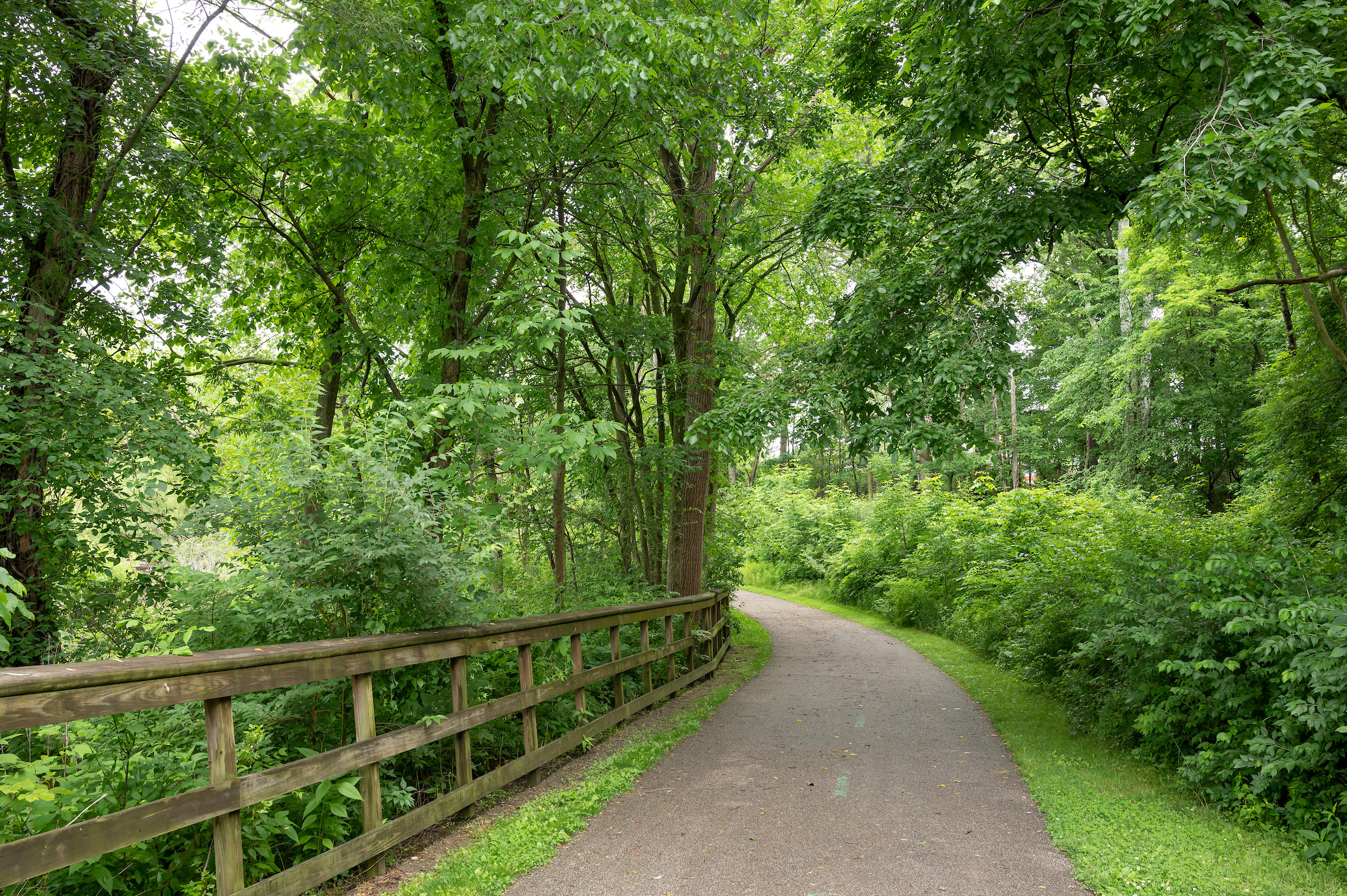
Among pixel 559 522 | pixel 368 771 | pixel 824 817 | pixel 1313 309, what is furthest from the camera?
pixel 559 522

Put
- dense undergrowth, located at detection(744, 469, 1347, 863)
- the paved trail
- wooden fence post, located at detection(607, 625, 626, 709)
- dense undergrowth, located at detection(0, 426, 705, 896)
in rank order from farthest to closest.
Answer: wooden fence post, located at detection(607, 625, 626, 709) < dense undergrowth, located at detection(744, 469, 1347, 863) < the paved trail < dense undergrowth, located at detection(0, 426, 705, 896)

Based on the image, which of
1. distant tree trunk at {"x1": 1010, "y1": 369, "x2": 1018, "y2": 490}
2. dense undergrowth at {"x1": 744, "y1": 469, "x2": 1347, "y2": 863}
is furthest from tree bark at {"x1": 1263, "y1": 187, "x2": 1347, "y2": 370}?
distant tree trunk at {"x1": 1010, "y1": 369, "x2": 1018, "y2": 490}

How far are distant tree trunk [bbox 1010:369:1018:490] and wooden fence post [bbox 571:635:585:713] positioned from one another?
27205 mm

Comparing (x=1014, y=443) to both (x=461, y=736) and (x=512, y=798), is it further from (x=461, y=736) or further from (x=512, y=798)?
(x=461, y=736)

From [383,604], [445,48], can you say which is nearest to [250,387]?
[445,48]

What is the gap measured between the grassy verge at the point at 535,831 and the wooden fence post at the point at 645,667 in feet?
3.19

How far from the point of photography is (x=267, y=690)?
342 cm

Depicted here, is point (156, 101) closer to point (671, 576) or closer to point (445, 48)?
point (445, 48)

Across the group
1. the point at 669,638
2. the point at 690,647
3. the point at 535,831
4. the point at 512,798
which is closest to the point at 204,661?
the point at 535,831

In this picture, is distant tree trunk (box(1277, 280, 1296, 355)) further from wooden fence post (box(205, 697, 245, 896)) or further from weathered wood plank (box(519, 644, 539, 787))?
wooden fence post (box(205, 697, 245, 896))

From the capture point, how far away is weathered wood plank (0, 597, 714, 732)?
7.98 ft

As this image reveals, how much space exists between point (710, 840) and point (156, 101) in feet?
23.4

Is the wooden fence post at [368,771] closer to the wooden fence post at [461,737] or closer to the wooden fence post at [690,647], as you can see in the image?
the wooden fence post at [461,737]

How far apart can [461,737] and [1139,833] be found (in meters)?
4.27
